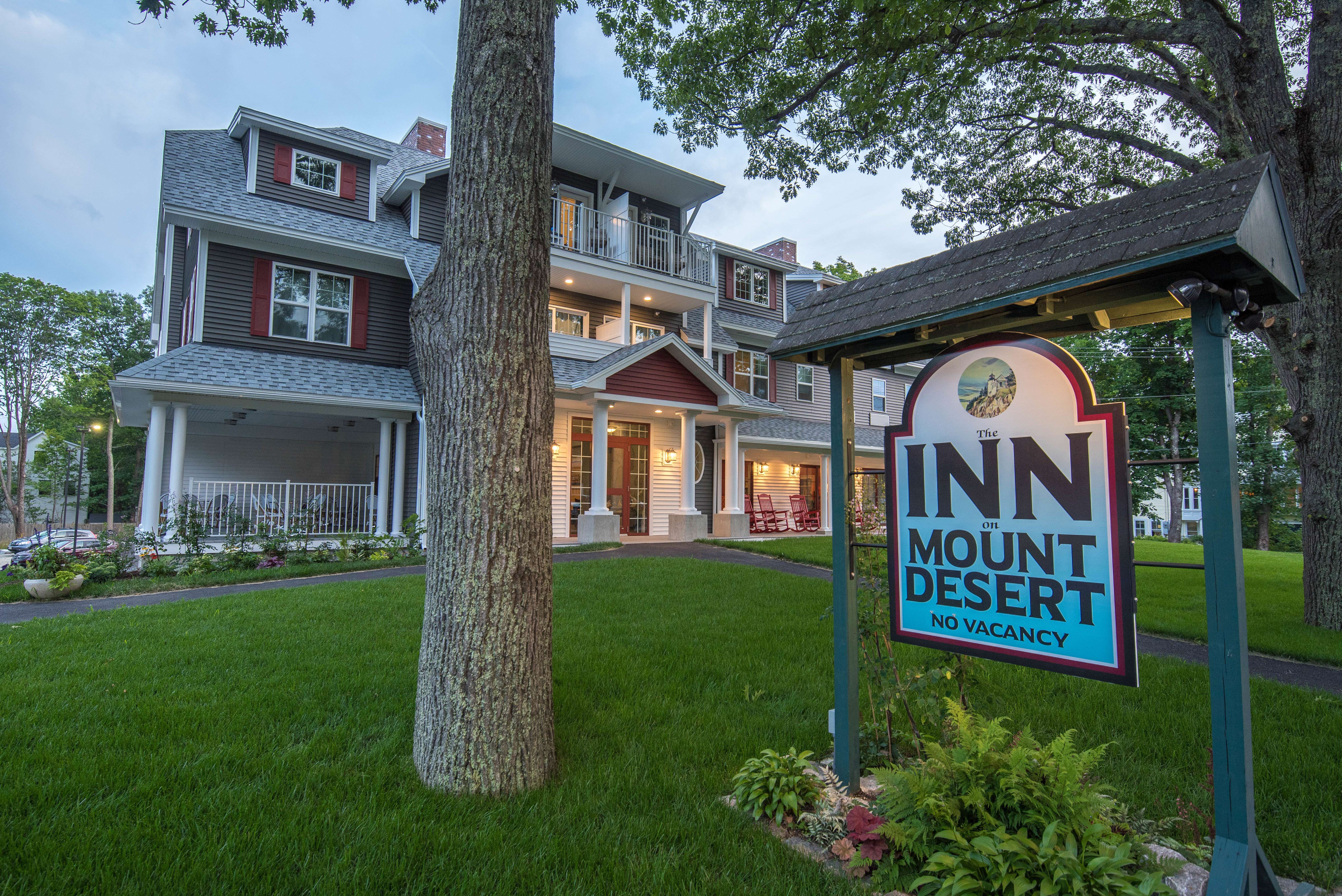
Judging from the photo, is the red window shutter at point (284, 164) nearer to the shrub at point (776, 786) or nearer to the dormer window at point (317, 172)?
the dormer window at point (317, 172)

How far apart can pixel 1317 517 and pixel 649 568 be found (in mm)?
7567

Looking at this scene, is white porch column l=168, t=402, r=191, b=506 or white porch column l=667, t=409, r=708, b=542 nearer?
white porch column l=168, t=402, r=191, b=506

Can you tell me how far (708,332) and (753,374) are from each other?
2.88m

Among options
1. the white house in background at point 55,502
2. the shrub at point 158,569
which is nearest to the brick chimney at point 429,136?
the shrub at point 158,569

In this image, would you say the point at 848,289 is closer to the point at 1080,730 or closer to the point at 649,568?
the point at 1080,730

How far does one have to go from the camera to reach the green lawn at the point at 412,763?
7.23 feet

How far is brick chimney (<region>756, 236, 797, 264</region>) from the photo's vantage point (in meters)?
22.7

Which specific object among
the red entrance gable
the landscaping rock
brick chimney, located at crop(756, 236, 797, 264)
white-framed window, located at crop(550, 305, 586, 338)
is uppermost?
brick chimney, located at crop(756, 236, 797, 264)

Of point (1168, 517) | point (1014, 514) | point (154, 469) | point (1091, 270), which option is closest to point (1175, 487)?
point (1168, 517)

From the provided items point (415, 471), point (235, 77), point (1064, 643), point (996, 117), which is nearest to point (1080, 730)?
point (1064, 643)

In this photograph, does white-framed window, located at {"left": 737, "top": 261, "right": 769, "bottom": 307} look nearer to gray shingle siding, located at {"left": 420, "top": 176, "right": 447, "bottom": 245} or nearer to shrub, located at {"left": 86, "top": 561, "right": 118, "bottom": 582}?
gray shingle siding, located at {"left": 420, "top": 176, "right": 447, "bottom": 245}

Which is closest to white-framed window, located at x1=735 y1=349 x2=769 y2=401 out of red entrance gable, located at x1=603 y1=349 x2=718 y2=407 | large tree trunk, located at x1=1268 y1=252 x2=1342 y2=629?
red entrance gable, located at x1=603 y1=349 x2=718 y2=407

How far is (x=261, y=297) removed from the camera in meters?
11.9

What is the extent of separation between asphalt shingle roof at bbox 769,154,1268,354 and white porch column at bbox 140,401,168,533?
1121 centimetres
